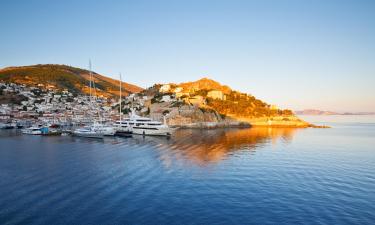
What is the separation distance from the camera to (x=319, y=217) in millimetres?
20031

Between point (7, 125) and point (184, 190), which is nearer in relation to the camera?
point (184, 190)

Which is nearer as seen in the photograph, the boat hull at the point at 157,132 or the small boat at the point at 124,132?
the small boat at the point at 124,132

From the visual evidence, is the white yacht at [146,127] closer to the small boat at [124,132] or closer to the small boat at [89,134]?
the small boat at [124,132]

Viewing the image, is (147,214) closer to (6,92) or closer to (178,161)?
(178,161)

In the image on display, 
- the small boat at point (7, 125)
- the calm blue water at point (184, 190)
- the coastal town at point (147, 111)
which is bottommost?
the calm blue water at point (184, 190)

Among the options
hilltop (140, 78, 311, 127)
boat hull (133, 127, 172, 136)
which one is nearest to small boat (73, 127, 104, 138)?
boat hull (133, 127, 172, 136)

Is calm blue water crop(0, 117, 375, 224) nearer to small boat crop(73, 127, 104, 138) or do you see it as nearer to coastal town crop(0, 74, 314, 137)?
small boat crop(73, 127, 104, 138)

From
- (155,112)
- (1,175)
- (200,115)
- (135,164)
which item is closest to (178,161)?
(135,164)

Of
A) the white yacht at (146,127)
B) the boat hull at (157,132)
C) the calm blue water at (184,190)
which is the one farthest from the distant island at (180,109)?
the calm blue water at (184,190)

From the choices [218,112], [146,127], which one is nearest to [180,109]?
[218,112]

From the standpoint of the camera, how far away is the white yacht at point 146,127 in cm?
8356

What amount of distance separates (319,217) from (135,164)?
83.9 feet

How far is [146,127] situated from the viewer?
8512cm

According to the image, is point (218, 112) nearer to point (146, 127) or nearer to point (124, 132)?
point (146, 127)
